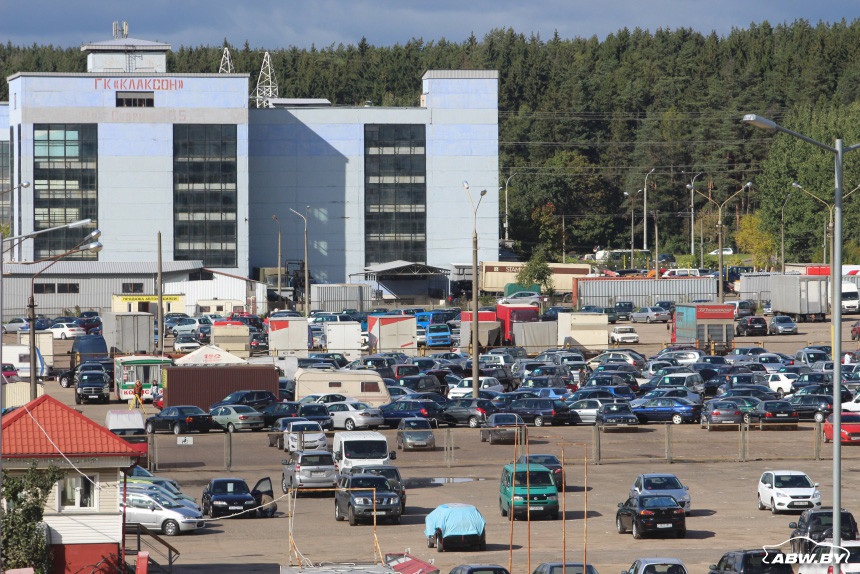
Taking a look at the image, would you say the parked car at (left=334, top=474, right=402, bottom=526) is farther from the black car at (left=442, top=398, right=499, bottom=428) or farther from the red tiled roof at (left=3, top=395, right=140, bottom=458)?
the black car at (left=442, top=398, right=499, bottom=428)

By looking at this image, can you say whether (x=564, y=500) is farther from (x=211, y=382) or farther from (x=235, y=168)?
(x=235, y=168)

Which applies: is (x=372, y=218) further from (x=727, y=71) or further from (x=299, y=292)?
(x=727, y=71)

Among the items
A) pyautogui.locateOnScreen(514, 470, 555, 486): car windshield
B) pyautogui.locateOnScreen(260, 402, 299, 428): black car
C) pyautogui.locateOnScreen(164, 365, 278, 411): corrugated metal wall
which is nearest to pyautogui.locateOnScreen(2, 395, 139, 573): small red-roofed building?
pyautogui.locateOnScreen(514, 470, 555, 486): car windshield

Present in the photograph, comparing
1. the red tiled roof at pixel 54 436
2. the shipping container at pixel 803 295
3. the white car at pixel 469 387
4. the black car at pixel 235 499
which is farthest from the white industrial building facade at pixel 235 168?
the red tiled roof at pixel 54 436

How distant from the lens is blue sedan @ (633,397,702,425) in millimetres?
47469

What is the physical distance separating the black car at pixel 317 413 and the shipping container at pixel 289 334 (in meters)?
21.3

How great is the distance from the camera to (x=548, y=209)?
150000 millimetres

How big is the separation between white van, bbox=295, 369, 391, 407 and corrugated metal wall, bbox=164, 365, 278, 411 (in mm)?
1298

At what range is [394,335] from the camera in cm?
6969

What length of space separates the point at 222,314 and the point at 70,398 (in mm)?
37695

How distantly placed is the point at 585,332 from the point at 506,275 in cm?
4089

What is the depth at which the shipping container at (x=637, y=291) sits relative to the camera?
92.4 meters

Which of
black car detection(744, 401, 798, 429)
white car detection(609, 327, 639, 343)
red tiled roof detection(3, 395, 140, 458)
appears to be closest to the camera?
red tiled roof detection(3, 395, 140, 458)

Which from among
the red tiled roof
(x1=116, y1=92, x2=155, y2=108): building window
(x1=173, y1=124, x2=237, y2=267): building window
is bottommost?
the red tiled roof
